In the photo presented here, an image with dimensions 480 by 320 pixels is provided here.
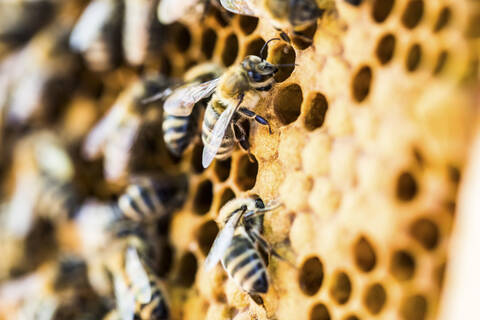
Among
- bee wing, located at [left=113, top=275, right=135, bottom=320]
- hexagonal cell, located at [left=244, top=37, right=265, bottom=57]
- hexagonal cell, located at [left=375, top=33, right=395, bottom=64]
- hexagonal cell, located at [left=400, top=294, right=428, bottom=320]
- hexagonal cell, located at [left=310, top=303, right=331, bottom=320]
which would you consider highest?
hexagonal cell, located at [left=375, top=33, right=395, bottom=64]

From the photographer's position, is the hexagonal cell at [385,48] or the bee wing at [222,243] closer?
the hexagonal cell at [385,48]

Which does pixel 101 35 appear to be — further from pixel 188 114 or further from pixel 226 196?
pixel 226 196

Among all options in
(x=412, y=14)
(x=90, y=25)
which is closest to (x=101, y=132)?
(x=90, y=25)

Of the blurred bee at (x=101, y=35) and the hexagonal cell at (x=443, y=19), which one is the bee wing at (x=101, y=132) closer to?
the blurred bee at (x=101, y=35)

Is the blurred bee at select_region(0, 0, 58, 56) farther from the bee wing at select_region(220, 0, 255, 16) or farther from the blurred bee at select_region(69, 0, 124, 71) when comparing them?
the bee wing at select_region(220, 0, 255, 16)

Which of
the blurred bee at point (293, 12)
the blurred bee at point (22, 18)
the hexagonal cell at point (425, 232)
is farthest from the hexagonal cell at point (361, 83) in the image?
the blurred bee at point (22, 18)

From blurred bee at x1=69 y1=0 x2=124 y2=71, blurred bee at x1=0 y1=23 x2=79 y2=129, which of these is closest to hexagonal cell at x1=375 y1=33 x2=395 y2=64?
blurred bee at x1=69 y1=0 x2=124 y2=71
